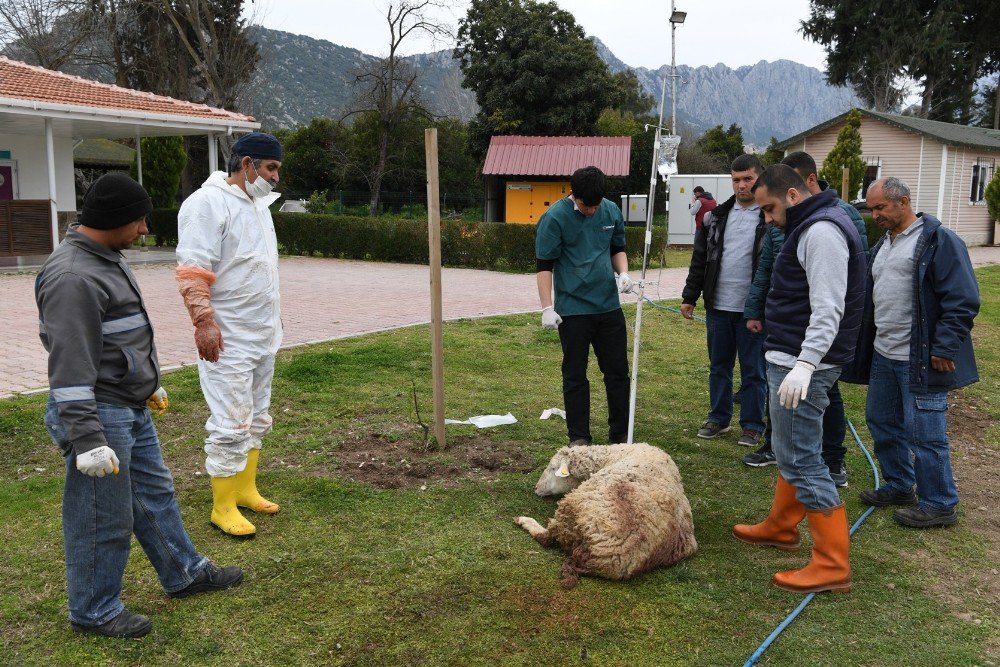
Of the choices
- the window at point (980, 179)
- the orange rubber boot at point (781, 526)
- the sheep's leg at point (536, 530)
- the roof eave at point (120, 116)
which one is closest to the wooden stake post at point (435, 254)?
the sheep's leg at point (536, 530)

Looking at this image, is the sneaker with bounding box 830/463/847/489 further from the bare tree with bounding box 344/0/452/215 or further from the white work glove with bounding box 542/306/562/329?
the bare tree with bounding box 344/0/452/215

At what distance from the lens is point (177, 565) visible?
325cm

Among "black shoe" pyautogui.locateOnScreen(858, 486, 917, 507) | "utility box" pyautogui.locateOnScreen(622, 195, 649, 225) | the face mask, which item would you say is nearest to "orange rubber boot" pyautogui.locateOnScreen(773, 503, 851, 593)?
"black shoe" pyautogui.locateOnScreen(858, 486, 917, 507)

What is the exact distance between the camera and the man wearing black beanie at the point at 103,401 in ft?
8.71

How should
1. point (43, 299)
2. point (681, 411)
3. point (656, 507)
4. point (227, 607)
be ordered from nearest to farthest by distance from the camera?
1. point (43, 299)
2. point (227, 607)
3. point (656, 507)
4. point (681, 411)

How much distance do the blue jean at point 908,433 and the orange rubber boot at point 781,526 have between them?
84 centimetres

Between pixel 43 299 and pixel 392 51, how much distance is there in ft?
100

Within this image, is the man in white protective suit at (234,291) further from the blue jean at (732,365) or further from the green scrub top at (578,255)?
the blue jean at (732,365)

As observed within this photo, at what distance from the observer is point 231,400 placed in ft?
12.5

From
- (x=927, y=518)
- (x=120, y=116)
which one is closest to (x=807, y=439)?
(x=927, y=518)

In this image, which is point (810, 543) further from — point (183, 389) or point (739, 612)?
point (183, 389)

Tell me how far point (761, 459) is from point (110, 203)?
407 centimetres

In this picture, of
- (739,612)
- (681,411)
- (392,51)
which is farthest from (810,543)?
(392,51)

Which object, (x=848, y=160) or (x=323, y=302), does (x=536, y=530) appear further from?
(x=848, y=160)
